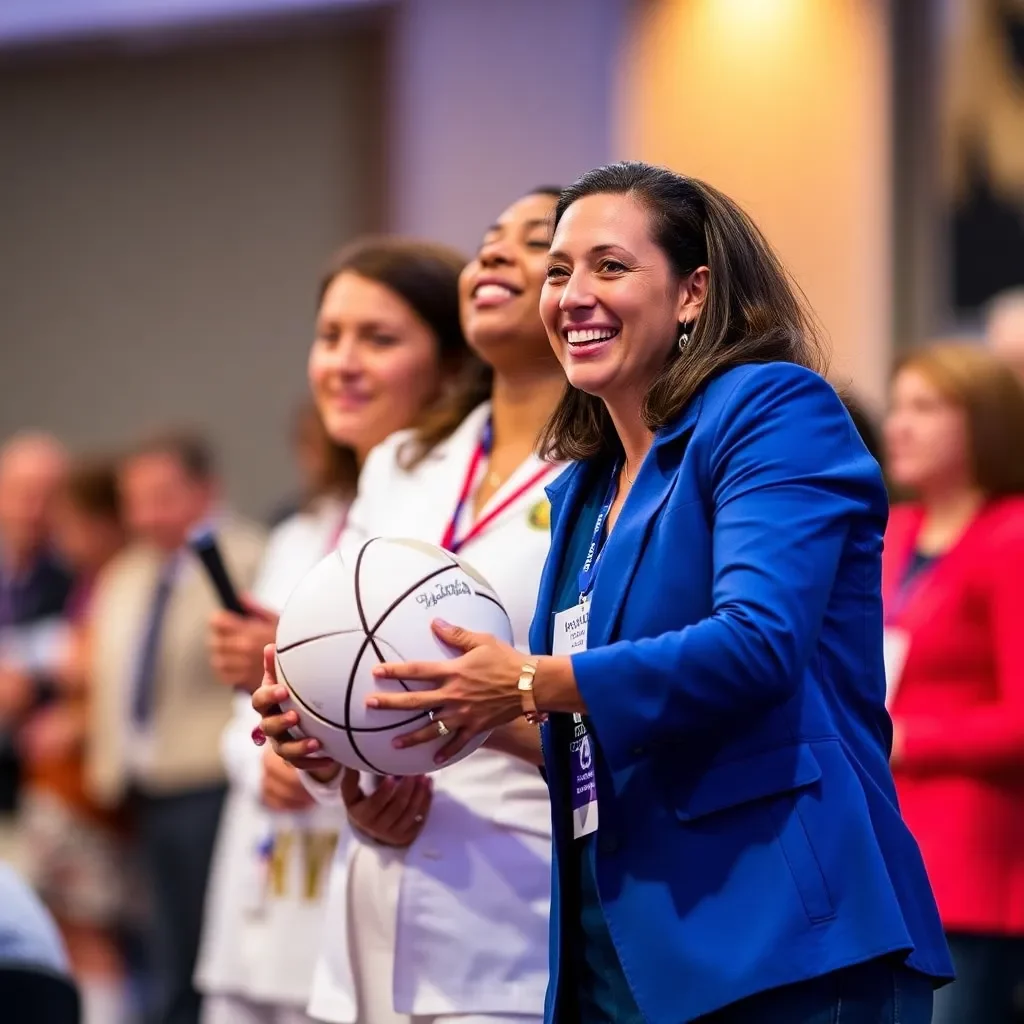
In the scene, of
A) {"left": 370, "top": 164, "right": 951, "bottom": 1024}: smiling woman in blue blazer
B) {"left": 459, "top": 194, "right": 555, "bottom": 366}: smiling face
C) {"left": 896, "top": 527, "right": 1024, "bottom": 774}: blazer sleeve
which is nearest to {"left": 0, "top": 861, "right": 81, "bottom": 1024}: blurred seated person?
{"left": 370, "top": 164, "right": 951, "bottom": 1024}: smiling woman in blue blazer

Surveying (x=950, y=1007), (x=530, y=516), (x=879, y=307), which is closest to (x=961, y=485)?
(x=950, y=1007)

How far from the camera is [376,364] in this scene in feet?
10.7

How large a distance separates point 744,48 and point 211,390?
3.46 metres

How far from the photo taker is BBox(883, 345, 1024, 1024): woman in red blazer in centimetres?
351

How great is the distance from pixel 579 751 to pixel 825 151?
464 cm

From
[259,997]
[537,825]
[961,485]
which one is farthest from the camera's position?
[961,485]

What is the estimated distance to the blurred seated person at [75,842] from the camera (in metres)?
5.95

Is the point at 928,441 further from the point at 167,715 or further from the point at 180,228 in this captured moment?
the point at 180,228

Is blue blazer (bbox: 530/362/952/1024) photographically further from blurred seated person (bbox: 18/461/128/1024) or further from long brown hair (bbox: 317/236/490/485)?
blurred seated person (bbox: 18/461/128/1024)

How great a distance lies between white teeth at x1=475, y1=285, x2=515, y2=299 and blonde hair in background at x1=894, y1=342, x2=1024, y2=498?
1.45 metres

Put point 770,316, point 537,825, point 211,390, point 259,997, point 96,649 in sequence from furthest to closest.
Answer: point 211,390 < point 96,649 < point 259,997 < point 537,825 < point 770,316

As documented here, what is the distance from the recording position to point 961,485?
Answer: 12.7 ft

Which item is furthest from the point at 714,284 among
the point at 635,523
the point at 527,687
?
the point at 527,687

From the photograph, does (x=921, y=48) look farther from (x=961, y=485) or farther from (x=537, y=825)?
(x=537, y=825)
